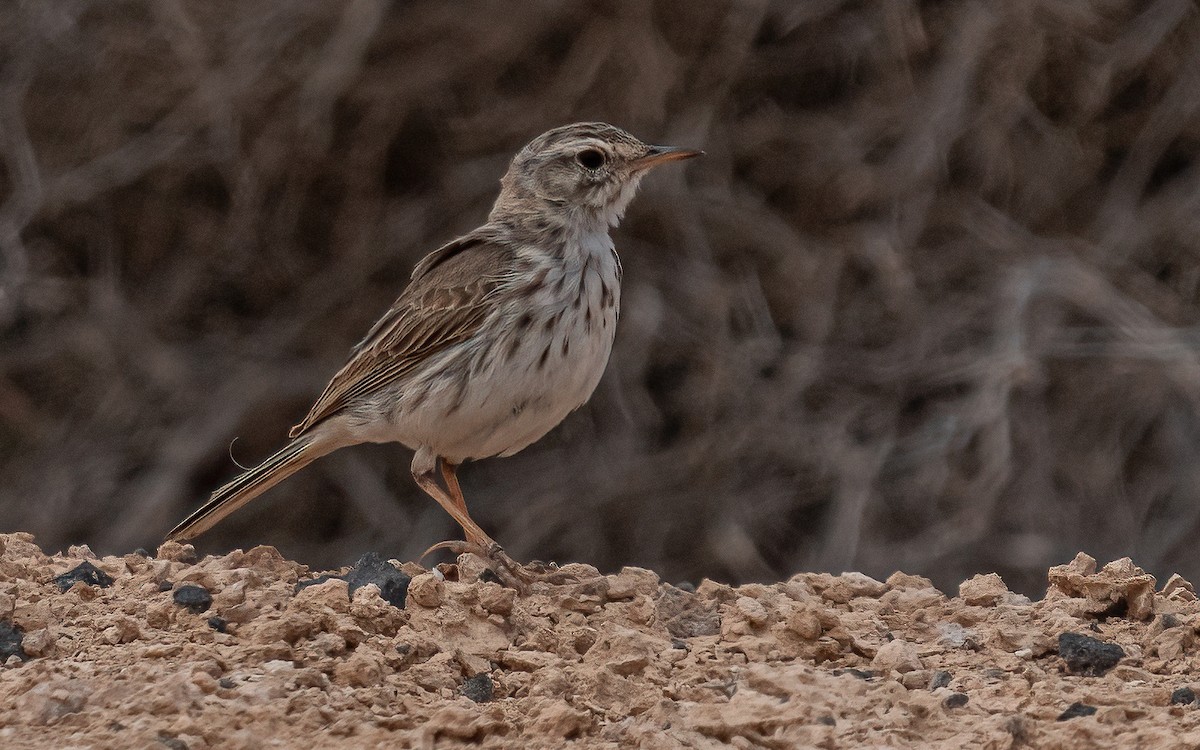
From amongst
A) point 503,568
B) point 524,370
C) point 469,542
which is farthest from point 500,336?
point 503,568

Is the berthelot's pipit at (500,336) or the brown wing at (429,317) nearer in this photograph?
the berthelot's pipit at (500,336)

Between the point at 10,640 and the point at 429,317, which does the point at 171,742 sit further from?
the point at 429,317

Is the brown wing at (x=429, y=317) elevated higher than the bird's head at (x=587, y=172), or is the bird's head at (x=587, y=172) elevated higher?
the bird's head at (x=587, y=172)

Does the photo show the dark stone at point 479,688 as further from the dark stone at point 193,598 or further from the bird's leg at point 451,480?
the bird's leg at point 451,480

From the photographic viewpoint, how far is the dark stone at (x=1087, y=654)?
4.18 m

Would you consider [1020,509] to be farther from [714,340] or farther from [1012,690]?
[1012,690]

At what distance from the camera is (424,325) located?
18.9 feet

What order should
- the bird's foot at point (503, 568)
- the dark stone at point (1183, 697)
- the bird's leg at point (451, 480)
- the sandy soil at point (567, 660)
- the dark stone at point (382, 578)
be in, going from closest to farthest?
1. the sandy soil at point (567, 660)
2. the dark stone at point (1183, 697)
3. the dark stone at point (382, 578)
4. the bird's foot at point (503, 568)
5. the bird's leg at point (451, 480)

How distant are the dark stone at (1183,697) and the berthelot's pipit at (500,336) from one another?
2.03m

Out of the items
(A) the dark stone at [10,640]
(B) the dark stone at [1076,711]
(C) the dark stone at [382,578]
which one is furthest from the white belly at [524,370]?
(B) the dark stone at [1076,711]

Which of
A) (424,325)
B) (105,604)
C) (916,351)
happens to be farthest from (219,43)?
(105,604)

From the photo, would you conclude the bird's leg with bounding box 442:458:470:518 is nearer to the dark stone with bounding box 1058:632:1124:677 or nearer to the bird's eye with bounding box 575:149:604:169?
the bird's eye with bounding box 575:149:604:169

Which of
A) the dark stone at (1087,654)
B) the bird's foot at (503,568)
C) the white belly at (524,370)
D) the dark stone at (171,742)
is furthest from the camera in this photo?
the white belly at (524,370)

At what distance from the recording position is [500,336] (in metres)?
5.49
